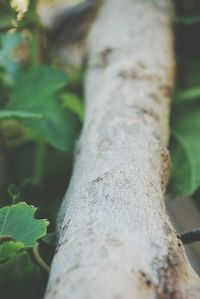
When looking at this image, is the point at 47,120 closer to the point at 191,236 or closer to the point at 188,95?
the point at 188,95

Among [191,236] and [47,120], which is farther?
[47,120]

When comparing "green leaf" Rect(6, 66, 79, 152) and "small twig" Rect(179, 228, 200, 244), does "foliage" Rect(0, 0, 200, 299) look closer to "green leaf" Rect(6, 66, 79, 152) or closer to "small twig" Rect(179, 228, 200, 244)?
"green leaf" Rect(6, 66, 79, 152)

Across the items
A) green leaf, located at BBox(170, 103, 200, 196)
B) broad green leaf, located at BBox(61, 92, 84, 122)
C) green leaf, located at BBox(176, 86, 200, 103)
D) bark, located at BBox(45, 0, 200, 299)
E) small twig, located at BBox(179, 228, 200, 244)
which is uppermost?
bark, located at BBox(45, 0, 200, 299)

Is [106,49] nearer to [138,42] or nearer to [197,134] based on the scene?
[138,42]

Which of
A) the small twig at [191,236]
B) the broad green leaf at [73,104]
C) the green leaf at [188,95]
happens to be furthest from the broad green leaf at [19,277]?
the green leaf at [188,95]

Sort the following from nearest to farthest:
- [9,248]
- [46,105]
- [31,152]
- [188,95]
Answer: [9,248] < [46,105] < [188,95] < [31,152]

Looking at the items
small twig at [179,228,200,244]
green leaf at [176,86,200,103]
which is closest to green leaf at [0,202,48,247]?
small twig at [179,228,200,244]

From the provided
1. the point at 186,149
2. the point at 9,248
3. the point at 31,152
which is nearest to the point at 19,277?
the point at 9,248
